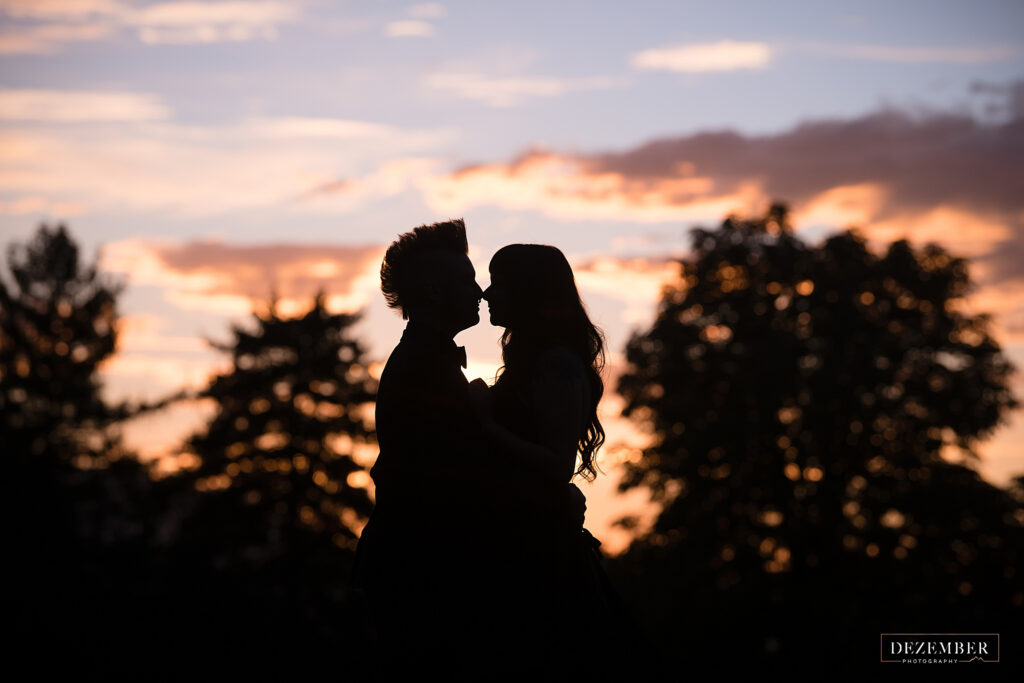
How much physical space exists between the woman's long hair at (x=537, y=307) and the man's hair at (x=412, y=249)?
1.11 ft

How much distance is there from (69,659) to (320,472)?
666 inches

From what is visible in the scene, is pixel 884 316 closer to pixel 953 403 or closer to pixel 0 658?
pixel 953 403

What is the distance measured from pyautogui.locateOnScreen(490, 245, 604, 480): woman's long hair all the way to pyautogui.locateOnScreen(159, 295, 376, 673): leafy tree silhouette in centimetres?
3382

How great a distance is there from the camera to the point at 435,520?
5.20 metres

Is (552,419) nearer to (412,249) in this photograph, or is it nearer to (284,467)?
(412,249)

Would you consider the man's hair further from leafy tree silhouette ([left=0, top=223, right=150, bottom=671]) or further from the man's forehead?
leafy tree silhouette ([left=0, top=223, right=150, bottom=671])

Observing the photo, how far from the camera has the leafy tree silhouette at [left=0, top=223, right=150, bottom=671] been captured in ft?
99.6

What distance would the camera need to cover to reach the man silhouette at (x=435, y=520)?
Answer: 17.1ft

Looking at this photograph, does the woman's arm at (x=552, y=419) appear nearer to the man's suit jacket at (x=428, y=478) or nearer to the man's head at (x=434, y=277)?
the man's suit jacket at (x=428, y=478)

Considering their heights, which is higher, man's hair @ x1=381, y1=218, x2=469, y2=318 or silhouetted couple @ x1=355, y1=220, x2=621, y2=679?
man's hair @ x1=381, y1=218, x2=469, y2=318

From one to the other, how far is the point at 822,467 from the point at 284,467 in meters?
23.9

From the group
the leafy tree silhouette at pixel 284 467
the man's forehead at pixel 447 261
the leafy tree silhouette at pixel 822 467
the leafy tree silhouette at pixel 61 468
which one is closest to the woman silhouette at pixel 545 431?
the man's forehead at pixel 447 261

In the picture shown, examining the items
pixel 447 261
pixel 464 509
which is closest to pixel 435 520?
pixel 464 509

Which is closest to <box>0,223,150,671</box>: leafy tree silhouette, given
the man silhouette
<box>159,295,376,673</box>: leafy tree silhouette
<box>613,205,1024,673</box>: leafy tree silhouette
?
<box>159,295,376,673</box>: leafy tree silhouette
